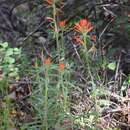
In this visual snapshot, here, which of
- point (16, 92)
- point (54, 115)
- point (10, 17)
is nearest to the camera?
point (54, 115)

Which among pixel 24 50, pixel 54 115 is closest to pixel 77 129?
pixel 54 115

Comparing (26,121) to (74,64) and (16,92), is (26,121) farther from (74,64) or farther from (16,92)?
(74,64)

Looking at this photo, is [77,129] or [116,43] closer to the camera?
[77,129]

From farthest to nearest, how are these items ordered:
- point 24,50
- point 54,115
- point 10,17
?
point 10,17 → point 24,50 → point 54,115

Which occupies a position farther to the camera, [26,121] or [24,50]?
[24,50]

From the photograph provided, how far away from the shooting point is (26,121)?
3.16 meters

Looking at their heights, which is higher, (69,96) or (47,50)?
(47,50)

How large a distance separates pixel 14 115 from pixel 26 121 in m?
0.10

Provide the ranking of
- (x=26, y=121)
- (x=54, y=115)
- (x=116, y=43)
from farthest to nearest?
(x=116, y=43) → (x=26, y=121) → (x=54, y=115)

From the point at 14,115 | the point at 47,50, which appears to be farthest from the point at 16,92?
the point at 47,50

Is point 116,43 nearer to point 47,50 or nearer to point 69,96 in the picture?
point 47,50

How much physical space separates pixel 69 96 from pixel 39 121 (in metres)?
0.39

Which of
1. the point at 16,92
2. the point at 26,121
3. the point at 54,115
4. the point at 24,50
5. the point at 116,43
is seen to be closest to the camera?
the point at 54,115

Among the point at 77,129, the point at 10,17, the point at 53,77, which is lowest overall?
the point at 77,129
